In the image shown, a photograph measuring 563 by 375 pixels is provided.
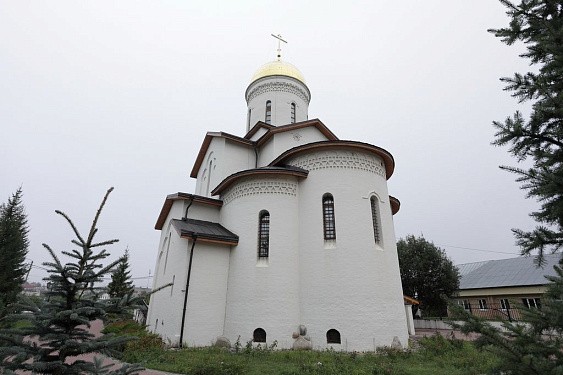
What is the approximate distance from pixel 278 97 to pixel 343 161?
921 centimetres

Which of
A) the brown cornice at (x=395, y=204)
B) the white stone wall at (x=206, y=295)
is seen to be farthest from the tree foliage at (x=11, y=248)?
the brown cornice at (x=395, y=204)

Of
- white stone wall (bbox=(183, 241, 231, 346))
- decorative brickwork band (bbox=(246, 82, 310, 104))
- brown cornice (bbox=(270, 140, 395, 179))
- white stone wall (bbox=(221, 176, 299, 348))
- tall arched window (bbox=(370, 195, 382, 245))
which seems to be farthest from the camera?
decorative brickwork band (bbox=(246, 82, 310, 104))

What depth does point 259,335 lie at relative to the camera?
1062cm

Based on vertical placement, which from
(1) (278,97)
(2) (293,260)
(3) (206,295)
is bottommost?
(3) (206,295)

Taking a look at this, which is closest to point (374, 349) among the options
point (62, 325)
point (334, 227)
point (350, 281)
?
point (350, 281)

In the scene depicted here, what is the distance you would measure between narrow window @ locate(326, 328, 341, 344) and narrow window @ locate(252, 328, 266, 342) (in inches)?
84.9

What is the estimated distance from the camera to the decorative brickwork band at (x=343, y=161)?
12086 millimetres

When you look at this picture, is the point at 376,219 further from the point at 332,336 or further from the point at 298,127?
the point at 298,127

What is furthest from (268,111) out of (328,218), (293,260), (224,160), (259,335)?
(259,335)

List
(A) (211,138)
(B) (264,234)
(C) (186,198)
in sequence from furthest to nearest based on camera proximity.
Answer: (A) (211,138)
(C) (186,198)
(B) (264,234)

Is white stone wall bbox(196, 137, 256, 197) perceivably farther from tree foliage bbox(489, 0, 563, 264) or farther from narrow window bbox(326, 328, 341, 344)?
tree foliage bbox(489, 0, 563, 264)

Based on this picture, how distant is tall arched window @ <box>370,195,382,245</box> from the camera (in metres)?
11.7

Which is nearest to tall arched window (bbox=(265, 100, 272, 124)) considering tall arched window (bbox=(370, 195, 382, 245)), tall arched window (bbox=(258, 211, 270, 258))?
tall arched window (bbox=(258, 211, 270, 258))

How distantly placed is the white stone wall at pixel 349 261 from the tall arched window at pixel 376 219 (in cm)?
21
